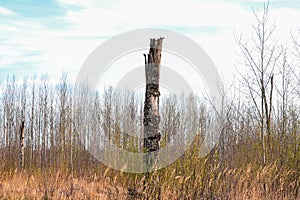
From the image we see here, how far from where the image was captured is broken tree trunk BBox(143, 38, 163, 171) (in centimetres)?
579

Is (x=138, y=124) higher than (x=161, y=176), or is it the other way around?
(x=138, y=124)

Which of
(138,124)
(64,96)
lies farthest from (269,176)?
(64,96)

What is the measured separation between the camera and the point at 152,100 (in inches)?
232

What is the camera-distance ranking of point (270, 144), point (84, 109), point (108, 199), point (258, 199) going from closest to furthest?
point (108, 199) → point (258, 199) → point (270, 144) → point (84, 109)

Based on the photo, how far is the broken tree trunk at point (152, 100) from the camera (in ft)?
19.0

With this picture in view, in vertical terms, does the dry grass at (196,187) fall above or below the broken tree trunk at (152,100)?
below

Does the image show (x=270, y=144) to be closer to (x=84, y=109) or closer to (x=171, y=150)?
(x=171, y=150)

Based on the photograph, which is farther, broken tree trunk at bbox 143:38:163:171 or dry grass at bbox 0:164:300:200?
broken tree trunk at bbox 143:38:163:171

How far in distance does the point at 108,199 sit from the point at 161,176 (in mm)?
878

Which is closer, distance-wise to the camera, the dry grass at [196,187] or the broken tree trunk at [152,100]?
the dry grass at [196,187]

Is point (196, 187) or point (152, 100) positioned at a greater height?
point (152, 100)

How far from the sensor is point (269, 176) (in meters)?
6.55

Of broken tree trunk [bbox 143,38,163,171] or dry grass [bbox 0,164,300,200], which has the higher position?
broken tree trunk [bbox 143,38,163,171]

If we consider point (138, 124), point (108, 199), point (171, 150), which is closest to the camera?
point (108, 199)
